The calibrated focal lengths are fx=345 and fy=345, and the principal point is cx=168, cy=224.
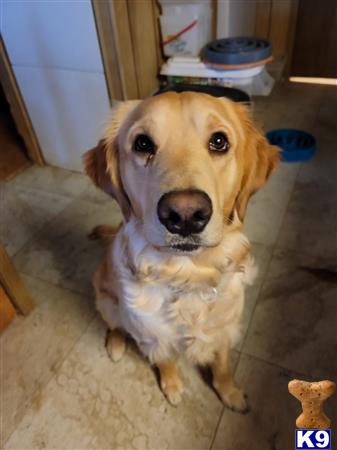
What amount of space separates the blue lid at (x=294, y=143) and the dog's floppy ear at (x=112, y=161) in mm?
1466

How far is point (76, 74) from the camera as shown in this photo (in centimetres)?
192

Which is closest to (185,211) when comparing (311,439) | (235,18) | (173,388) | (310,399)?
(310,399)

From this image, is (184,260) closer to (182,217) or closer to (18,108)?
(182,217)

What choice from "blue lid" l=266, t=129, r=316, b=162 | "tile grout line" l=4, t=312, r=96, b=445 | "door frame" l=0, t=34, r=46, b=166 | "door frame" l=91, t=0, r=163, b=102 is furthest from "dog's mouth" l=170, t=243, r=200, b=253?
"door frame" l=0, t=34, r=46, b=166

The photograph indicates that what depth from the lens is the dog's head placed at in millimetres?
744

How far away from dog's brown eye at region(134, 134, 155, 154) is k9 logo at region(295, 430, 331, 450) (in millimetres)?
766

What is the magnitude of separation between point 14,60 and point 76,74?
0.42m

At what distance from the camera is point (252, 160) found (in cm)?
100

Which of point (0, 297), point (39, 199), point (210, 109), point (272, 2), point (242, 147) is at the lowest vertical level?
point (39, 199)

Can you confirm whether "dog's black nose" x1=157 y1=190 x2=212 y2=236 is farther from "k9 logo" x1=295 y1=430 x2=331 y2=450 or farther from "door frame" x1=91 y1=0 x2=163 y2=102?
"door frame" x1=91 y1=0 x2=163 y2=102

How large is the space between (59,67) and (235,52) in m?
1.08

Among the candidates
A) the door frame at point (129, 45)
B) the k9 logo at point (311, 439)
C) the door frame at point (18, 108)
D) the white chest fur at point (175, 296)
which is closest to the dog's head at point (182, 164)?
the white chest fur at point (175, 296)

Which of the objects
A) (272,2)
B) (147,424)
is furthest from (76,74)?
(272,2)

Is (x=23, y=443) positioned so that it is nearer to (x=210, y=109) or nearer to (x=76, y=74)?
(x=210, y=109)
